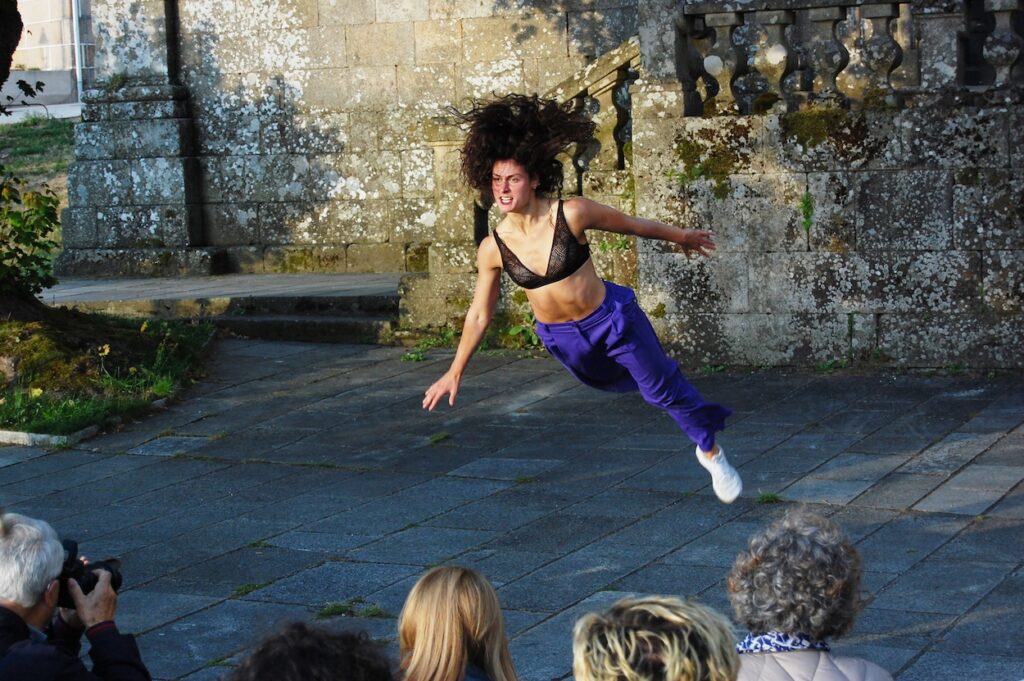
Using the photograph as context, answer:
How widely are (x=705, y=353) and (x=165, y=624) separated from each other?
540cm

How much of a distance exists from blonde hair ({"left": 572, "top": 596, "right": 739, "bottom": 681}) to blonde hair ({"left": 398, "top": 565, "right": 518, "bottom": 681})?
0.65 meters

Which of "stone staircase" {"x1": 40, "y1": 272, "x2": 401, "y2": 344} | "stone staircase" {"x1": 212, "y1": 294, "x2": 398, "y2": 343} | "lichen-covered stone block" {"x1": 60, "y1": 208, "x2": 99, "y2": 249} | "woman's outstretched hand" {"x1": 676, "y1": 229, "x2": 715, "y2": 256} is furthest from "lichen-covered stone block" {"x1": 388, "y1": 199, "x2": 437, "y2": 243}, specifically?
"woman's outstretched hand" {"x1": 676, "y1": 229, "x2": 715, "y2": 256}

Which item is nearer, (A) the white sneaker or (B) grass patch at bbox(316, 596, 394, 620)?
(B) grass patch at bbox(316, 596, 394, 620)

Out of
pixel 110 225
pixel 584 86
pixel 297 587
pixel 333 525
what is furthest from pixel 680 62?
pixel 110 225

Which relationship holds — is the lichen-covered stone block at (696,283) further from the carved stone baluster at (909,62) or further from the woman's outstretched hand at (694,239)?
the woman's outstretched hand at (694,239)

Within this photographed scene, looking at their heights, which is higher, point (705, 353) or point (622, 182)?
point (622, 182)

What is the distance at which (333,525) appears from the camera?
6754 millimetres

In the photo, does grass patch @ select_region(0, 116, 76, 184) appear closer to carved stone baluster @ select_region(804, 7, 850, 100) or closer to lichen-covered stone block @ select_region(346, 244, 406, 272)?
lichen-covered stone block @ select_region(346, 244, 406, 272)

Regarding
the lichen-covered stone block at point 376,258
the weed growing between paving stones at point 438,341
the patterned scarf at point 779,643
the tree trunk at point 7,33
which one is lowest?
the weed growing between paving stones at point 438,341

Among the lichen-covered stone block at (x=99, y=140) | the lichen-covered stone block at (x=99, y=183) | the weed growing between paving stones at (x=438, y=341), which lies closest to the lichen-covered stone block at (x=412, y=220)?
the weed growing between paving stones at (x=438, y=341)

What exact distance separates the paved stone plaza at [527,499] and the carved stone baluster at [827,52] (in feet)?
6.24

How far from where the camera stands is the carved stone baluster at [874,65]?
938 centimetres

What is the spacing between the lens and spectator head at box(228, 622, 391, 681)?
8.46ft

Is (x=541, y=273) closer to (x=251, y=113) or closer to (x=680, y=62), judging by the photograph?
(x=680, y=62)
